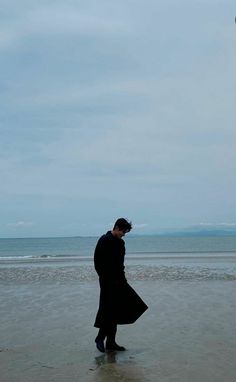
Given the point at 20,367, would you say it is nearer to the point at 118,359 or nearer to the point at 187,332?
the point at 118,359

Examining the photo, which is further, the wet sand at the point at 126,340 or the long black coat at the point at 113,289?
the long black coat at the point at 113,289

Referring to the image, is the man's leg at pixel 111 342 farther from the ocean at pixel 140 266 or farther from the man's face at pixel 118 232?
the ocean at pixel 140 266

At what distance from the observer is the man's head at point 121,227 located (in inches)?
289

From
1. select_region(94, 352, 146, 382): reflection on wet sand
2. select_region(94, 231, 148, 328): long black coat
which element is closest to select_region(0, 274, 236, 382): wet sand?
select_region(94, 352, 146, 382): reflection on wet sand

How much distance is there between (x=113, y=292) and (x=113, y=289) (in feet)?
0.14

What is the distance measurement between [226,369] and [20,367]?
259 centimetres

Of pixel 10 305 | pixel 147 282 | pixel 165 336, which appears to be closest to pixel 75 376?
pixel 165 336

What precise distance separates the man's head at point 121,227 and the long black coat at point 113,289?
0.09 meters

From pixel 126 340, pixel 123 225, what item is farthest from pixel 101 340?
pixel 123 225

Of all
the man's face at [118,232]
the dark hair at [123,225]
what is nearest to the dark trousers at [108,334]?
the man's face at [118,232]

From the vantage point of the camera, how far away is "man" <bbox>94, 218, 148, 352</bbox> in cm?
730

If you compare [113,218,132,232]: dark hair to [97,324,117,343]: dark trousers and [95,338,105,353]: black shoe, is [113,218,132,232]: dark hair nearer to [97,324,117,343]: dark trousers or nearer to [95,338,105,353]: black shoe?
[97,324,117,343]: dark trousers

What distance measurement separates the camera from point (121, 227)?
7.34 metres

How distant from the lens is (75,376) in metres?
6.04
